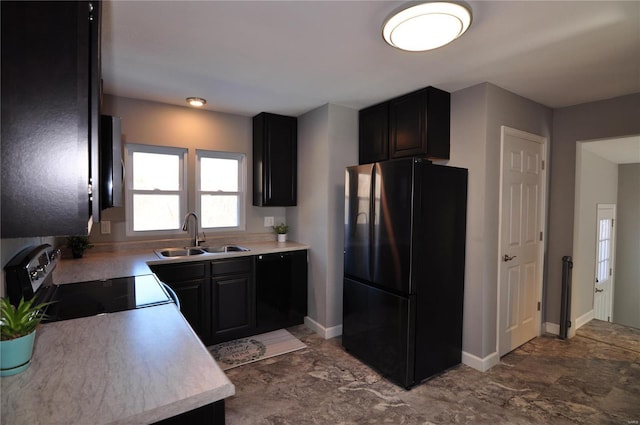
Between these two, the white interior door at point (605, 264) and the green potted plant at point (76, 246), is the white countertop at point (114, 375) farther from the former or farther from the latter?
the white interior door at point (605, 264)

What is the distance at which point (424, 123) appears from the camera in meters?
2.71

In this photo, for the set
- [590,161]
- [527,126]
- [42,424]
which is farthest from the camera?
[590,161]

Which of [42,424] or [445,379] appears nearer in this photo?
[42,424]

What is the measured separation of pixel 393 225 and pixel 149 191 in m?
2.52

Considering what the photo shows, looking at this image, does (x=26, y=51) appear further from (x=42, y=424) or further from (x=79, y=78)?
(x=42, y=424)

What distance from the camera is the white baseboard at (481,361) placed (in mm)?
2588

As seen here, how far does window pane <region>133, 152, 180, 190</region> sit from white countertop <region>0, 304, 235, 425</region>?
2.26 m

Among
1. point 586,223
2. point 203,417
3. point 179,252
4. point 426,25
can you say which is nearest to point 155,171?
point 179,252

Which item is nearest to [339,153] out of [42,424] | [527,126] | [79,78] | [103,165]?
[527,126]

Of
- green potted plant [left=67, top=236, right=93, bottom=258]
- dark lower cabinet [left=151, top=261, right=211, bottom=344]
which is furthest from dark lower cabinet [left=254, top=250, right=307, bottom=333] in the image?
green potted plant [left=67, top=236, right=93, bottom=258]

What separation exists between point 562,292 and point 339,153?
270 centimetres

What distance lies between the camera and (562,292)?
3.21m

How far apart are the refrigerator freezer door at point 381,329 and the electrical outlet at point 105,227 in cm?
235

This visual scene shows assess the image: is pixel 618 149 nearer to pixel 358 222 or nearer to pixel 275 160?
pixel 358 222
